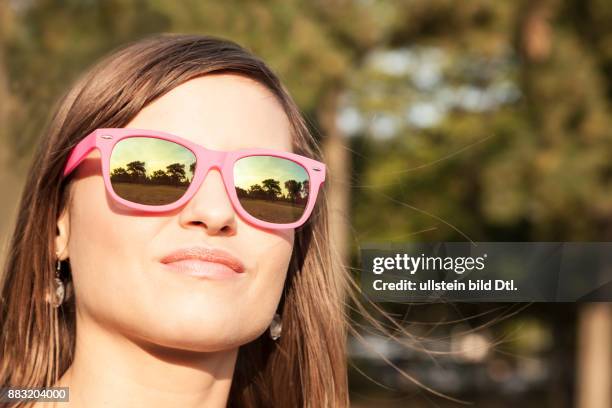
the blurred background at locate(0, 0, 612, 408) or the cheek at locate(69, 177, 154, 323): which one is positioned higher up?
the blurred background at locate(0, 0, 612, 408)

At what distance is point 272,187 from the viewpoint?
1.79m

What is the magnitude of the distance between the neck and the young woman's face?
1.6 inches

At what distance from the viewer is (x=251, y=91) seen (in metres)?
1.87

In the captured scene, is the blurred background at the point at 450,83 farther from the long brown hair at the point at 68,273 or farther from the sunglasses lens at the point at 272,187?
the sunglasses lens at the point at 272,187

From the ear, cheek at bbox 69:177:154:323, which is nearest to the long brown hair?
the ear

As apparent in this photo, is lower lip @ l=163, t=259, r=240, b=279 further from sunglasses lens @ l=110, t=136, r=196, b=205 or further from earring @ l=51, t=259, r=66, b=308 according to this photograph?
earring @ l=51, t=259, r=66, b=308

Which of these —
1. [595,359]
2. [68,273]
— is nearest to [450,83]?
[595,359]

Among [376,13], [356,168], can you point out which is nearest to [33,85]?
[356,168]

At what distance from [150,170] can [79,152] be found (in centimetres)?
17

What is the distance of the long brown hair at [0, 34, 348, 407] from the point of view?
1.80 meters

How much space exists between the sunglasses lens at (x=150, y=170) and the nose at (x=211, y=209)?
3 centimetres

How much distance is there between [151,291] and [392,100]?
1174cm

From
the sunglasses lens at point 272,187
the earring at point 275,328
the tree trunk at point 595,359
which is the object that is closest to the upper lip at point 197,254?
the sunglasses lens at point 272,187

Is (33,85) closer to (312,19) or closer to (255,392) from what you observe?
(255,392)
